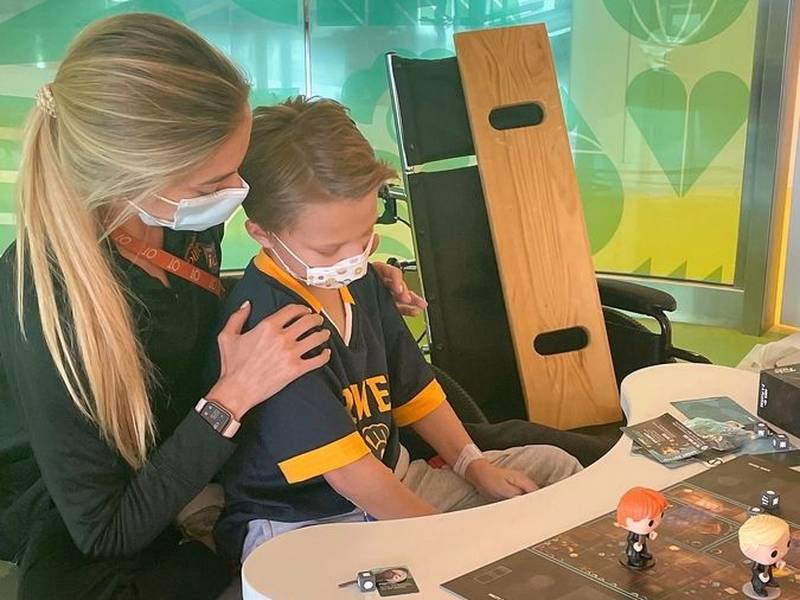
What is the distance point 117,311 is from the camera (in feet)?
4.13

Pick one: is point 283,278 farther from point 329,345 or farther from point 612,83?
point 612,83

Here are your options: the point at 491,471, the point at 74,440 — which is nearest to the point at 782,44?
the point at 491,471

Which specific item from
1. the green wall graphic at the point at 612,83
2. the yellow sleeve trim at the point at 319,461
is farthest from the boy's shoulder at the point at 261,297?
the green wall graphic at the point at 612,83

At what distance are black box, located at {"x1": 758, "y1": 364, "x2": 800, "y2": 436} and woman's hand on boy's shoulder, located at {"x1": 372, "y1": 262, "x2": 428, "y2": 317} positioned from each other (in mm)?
584

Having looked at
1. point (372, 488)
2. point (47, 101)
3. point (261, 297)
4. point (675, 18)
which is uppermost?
point (675, 18)

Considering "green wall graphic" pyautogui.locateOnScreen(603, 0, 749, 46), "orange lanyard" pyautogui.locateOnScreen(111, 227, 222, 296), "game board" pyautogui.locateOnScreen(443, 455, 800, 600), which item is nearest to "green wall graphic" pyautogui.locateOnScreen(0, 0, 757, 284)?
"green wall graphic" pyautogui.locateOnScreen(603, 0, 749, 46)

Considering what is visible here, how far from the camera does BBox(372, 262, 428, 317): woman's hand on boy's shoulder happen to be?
1.64 meters

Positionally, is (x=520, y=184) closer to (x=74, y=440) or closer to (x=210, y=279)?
(x=210, y=279)

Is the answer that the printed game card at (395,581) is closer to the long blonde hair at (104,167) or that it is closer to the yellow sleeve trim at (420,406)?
the long blonde hair at (104,167)

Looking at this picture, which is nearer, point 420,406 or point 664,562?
point 664,562

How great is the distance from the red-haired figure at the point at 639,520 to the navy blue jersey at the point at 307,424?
43cm

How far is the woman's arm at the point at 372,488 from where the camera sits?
1.32 metres

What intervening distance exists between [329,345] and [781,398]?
2.09 feet

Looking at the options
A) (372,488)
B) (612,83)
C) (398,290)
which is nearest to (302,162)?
(398,290)
